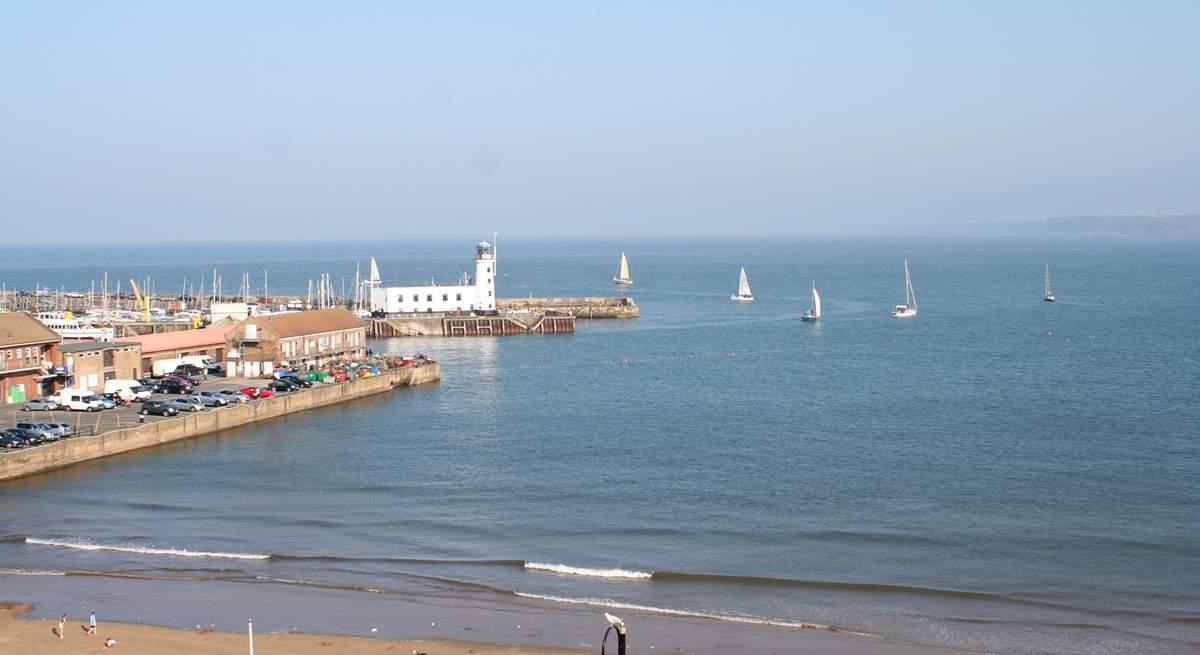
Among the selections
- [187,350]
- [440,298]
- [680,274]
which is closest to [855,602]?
[187,350]

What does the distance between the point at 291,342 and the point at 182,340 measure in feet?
14.4

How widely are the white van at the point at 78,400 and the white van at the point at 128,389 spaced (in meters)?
1.59

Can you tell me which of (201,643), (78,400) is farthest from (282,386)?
(201,643)

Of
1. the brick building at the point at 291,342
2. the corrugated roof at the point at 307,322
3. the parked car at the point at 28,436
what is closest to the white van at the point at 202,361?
the brick building at the point at 291,342

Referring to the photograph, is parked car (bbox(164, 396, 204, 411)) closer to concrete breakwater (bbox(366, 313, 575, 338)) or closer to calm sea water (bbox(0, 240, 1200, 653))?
calm sea water (bbox(0, 240, 1200, 653))

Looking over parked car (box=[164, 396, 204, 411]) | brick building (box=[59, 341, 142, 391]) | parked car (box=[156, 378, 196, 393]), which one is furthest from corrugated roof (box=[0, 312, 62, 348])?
parked car (box=[164, 396, 204, 411])

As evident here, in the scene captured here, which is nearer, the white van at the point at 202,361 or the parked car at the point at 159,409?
the parked car at the point at 159,409

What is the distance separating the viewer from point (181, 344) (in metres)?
47.0

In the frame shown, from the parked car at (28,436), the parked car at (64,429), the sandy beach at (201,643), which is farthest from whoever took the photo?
the parked car at (64,429)

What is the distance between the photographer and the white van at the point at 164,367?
44.7 meters

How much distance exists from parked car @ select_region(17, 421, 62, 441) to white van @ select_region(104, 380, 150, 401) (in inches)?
263

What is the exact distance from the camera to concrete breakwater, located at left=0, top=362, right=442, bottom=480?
99.3ft

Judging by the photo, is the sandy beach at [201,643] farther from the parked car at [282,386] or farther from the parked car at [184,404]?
the parked car at [282,386]

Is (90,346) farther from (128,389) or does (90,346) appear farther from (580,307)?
(580,307)
